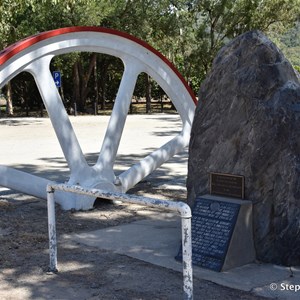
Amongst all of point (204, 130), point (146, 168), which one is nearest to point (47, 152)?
point (146, 168)

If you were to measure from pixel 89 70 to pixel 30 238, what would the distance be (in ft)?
94.8

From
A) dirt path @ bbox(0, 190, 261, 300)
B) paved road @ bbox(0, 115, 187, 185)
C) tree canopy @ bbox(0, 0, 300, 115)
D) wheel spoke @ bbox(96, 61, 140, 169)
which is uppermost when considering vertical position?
tree canopy @ bbox(0, 0, 300, 115)

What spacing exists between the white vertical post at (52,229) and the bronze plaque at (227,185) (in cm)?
163

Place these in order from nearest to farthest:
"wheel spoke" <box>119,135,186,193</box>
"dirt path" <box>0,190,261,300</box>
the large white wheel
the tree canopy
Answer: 1. "dirt path" <box>0,190,261,300</box>
2. the large white wheel
3. "wheel spoke" <box>119,135,186,193</box>
4. the tree canopy

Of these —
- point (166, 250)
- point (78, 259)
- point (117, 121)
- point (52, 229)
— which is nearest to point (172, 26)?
point (117, 121)

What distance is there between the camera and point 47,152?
50.0 feet

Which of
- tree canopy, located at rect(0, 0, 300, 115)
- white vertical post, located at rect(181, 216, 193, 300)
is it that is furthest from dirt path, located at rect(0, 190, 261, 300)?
tree canopy, located at rect(0, 0, 300, 115)

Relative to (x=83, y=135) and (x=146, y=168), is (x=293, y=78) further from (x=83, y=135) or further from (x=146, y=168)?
(x=83, y=135)

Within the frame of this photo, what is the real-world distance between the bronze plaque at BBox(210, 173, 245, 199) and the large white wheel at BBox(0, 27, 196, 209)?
8.76 ft

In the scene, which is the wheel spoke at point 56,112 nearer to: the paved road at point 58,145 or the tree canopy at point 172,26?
the paved road at point 58,145

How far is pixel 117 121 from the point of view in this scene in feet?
28.3

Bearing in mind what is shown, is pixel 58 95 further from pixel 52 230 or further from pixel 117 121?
pixel 52 230

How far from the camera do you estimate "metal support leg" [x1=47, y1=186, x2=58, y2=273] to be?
514 centimetres

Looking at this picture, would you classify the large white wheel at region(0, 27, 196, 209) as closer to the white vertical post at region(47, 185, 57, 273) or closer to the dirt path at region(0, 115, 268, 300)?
the dirt path at region(0, 115, 268, 300)
